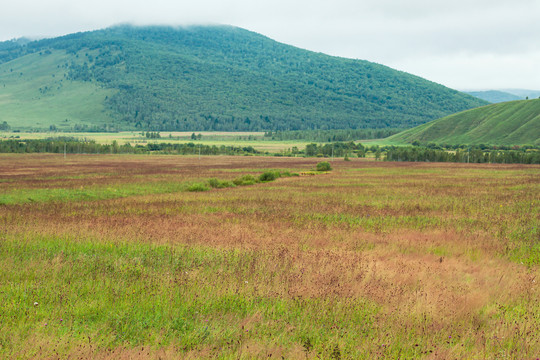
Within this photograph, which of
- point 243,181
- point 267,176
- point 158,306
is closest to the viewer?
point 158,306

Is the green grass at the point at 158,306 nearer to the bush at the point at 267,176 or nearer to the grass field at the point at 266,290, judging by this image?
the grass field at the point at 266,290

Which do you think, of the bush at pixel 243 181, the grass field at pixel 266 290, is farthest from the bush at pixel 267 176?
the grass field at pixel 266 290

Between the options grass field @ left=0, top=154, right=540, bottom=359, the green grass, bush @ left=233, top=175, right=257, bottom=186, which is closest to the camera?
grass field @ left=0, top=154, right=540, bottom=359

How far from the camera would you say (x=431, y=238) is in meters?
17.2

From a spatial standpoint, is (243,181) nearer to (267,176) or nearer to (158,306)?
(267,176)

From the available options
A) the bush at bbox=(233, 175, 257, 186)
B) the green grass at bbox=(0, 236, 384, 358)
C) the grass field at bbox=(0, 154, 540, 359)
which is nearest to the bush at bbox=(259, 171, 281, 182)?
the bush at bbox=(233, 175, 257, 186)

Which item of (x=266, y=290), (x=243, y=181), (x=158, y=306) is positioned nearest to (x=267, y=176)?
(x=243, y=181)

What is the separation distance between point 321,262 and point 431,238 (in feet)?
21.9

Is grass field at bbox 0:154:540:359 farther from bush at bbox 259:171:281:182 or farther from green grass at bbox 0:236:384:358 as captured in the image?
bush at bbox 259:171:281:182

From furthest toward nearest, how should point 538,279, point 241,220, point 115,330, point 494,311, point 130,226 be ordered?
1. point 241,220
2. point 130,226
3. point 538,279
4. point 494,311
5. point 115,330

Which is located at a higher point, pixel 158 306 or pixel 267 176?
pixel 267 176

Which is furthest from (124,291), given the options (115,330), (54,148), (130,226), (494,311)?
(54,148)

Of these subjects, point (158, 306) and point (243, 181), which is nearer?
point (158, 306)

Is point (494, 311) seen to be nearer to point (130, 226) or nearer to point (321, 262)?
point (321, 262)
